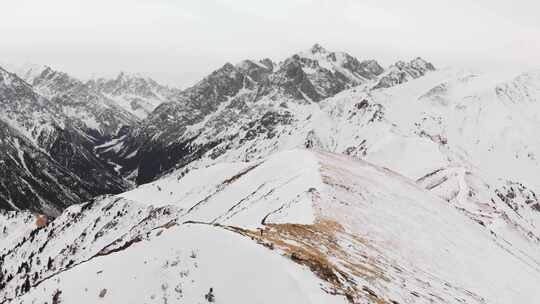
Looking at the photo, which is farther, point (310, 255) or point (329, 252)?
point (329, 252)

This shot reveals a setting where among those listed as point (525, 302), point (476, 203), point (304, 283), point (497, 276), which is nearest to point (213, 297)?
point (304, 283)

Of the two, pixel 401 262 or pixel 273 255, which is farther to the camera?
pixel 401 262

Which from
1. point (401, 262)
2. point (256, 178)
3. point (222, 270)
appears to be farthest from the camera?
point (256, 178)

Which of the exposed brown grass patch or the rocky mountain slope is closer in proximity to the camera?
the rocky mountain slope

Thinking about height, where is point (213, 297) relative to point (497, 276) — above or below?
above

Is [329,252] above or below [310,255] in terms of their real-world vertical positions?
below

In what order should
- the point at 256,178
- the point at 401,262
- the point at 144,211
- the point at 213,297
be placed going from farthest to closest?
the point at 144,211
the point at 256,178
the point at 401,262
the point at 213,297

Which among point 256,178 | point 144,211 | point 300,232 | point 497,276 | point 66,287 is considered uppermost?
point 66,287

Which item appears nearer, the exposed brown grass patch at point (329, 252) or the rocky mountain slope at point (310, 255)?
the rocky mountain slope at point (310, 255)

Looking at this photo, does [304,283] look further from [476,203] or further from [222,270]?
[476,203]

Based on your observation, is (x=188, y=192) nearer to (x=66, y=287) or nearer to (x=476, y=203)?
(x=476, y=203)
